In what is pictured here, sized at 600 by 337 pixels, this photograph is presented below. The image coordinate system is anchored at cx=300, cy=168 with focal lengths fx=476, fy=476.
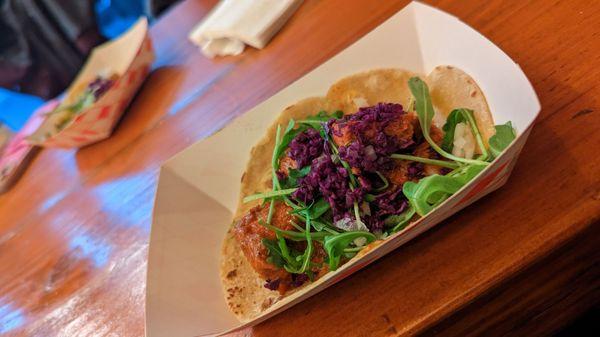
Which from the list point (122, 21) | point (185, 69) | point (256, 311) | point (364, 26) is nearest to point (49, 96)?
point (122, 21)

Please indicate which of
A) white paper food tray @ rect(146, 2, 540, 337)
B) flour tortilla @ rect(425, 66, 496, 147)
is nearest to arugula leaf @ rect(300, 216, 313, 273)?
white paper food tray @ rect(146, 2, 540, 337)

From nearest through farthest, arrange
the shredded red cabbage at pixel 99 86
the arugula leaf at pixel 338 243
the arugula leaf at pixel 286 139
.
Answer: the arugula leaf at pixel 338 243 → the arugula leaf at pixel 286 139 → the shredded red cabbage at pixel 99 86

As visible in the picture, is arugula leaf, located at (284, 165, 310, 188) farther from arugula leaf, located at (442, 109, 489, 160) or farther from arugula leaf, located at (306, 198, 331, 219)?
arugula leaf, located at (442, 109, 489, 160)

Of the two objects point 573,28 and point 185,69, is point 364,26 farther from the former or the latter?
point 185,69

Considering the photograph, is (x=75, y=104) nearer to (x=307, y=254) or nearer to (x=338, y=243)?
(x=307, y=254)

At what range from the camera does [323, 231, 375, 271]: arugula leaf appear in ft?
4.29

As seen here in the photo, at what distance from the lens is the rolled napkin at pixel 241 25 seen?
7.64 feet

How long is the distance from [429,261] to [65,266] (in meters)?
1.63

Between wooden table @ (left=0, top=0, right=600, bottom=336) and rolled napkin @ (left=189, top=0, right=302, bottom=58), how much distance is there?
58 mm

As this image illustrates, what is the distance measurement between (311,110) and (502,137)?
2.43 feet

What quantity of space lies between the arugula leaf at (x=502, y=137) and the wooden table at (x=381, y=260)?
0.26 ft

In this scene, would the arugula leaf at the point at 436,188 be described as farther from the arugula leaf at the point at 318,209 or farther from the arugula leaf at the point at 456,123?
the arugula leaf at the point at 318,209

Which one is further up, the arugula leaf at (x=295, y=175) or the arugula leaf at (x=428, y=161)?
the arugula leaf at (x=295, y=175)

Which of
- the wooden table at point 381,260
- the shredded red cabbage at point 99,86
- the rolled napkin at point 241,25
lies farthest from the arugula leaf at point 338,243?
the shredded red cabbage at point 99,86
